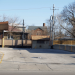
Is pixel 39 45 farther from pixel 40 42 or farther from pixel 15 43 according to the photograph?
pixel 15 43

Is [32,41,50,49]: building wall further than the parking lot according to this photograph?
Yes

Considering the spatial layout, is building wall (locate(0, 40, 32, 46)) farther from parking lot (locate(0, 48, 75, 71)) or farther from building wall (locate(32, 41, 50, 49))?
parking lot (locate(0, 48, 75, 71))

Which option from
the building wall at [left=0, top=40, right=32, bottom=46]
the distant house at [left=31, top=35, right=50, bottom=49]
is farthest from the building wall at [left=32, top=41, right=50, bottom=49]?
the building wall at [left=0, top=40, right=32, bottom=46]

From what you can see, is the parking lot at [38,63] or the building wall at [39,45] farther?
the building wall at [39,45]

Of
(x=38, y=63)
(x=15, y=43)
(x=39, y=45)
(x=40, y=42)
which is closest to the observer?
(x=38, y=63)

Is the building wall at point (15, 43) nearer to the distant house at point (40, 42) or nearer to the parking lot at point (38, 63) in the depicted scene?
the distant house at point (40, 42)

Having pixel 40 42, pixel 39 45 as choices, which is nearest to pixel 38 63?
pixel 39 45

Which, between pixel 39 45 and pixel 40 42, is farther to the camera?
pixel 40 42

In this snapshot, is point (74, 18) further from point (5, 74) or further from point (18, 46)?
point (5, 74)

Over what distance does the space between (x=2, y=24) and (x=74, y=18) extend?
106 ft

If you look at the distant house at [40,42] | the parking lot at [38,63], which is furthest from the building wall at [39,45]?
the parking lot at [38,63]

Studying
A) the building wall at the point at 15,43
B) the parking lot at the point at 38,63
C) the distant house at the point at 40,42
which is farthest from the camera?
the building wall at the point at 15,43

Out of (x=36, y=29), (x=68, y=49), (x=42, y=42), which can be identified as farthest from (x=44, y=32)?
(x=68, y=49)

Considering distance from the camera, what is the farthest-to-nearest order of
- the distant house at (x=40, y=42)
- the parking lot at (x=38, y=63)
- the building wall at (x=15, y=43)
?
the building wall at (x=15, y=43), the distant house at (x=40, y=42), the parking lot at (x=38, y=63)
